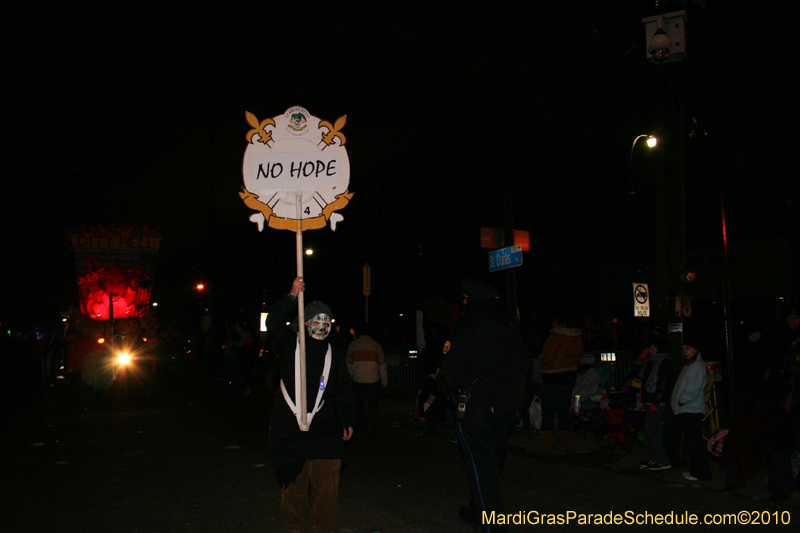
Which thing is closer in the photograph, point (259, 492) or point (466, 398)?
point (466, 398)

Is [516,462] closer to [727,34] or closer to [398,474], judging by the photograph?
[398,474]

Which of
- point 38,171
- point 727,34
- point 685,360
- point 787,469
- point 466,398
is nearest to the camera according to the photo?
point 466,398

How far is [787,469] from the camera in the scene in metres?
6.88

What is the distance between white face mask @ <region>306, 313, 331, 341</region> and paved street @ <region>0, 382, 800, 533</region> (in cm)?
189

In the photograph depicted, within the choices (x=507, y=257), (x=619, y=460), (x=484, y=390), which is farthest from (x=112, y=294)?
(x=484, y=390)

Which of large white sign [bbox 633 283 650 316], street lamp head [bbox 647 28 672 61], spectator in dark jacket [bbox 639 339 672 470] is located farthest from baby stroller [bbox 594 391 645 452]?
street lamp head [bbox 647 28 672 61]

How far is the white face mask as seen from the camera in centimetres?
484

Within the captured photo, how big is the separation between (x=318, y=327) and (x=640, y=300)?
844 centimetres

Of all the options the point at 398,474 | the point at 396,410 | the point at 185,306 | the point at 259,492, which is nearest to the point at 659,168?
the point at 398,474

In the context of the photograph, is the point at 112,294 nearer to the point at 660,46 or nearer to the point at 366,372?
the point at 366,372

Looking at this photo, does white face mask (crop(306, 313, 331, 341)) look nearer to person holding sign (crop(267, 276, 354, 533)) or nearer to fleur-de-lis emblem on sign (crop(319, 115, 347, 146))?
person holding sign (crop(267, 276, 354, 533))

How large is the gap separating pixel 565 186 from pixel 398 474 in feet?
68.0

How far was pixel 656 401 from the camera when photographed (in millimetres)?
8414

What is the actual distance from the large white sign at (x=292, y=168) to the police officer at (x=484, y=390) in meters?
1.56
